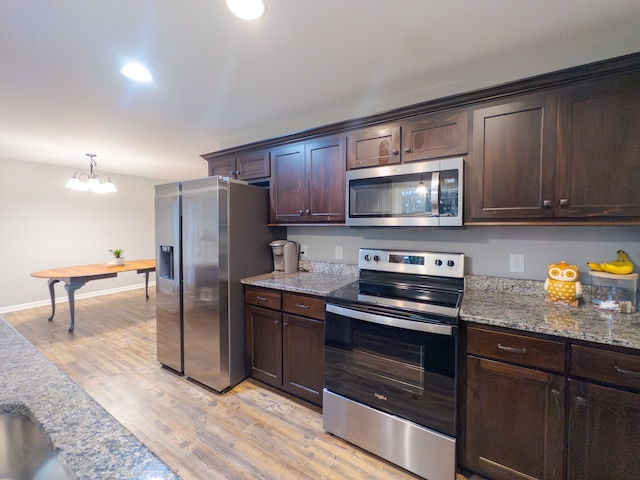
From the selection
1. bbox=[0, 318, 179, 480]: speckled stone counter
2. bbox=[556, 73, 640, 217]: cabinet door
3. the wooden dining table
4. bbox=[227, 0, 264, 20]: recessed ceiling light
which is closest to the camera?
bbox=[0, 318, 179, 480]: speckled stone counter

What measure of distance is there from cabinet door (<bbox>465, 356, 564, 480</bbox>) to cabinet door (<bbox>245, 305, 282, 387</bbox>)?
4.45ft

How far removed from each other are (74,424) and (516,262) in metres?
2.31

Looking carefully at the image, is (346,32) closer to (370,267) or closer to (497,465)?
(370,267)

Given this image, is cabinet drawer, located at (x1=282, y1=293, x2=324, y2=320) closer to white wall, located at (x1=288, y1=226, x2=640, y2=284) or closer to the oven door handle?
the oven door handle

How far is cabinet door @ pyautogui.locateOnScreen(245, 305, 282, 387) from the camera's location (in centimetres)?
222

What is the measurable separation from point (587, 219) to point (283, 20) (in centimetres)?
193

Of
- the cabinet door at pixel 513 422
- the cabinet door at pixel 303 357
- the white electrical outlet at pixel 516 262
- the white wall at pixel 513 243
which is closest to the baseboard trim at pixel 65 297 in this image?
the cabinet door at pixel 303 357

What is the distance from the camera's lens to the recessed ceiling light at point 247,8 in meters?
1.26

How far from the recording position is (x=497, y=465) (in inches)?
56.7

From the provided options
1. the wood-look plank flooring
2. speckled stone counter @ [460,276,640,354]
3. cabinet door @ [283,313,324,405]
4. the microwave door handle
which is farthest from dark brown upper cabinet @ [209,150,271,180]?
speckled stone counter @ [460,276,640,354]

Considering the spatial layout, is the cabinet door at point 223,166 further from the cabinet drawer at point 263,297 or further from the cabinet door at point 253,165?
the cabinet drawer at point 263,297

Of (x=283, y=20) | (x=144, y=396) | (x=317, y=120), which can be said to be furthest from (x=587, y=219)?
(x=144, y=396)

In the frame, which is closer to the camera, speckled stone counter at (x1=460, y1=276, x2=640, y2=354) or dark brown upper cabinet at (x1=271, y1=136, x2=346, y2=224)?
speckled stone counter at (x1=460, y1=276, x2=640, y2=354)

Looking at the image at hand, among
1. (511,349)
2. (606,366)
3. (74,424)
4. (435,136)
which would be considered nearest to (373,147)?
(435,136)
